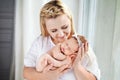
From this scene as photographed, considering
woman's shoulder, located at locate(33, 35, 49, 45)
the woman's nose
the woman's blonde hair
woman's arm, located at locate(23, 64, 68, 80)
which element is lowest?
woman's arm, located at locate(23, 64, 68, 80)

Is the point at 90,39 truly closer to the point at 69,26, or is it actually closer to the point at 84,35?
the point at 84,35

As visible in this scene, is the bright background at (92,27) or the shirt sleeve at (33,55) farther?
the bright background at (92,27)

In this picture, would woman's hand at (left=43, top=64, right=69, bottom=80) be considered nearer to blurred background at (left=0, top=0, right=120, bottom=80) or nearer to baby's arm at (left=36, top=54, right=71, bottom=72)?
baby's arm at (left=36, top=54, right=71, bottom=72)

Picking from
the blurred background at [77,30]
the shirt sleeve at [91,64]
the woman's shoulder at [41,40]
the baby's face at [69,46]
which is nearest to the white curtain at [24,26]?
the blurred background at [77,30]

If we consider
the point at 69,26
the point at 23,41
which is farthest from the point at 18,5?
the point at 69,26

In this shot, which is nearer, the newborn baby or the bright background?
the newborn baby

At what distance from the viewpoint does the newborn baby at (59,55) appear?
3.53ft

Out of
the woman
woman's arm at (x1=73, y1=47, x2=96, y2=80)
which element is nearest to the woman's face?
the woman

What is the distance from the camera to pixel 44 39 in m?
1.11

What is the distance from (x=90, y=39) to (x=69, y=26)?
196mm

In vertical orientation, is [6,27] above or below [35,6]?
below

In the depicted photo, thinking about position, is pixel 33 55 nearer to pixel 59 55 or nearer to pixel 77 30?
pixel 59 55

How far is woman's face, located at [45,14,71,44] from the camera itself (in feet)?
3.51

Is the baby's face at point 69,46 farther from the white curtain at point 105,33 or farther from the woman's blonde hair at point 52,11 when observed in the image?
the white curtain at point 105,33
